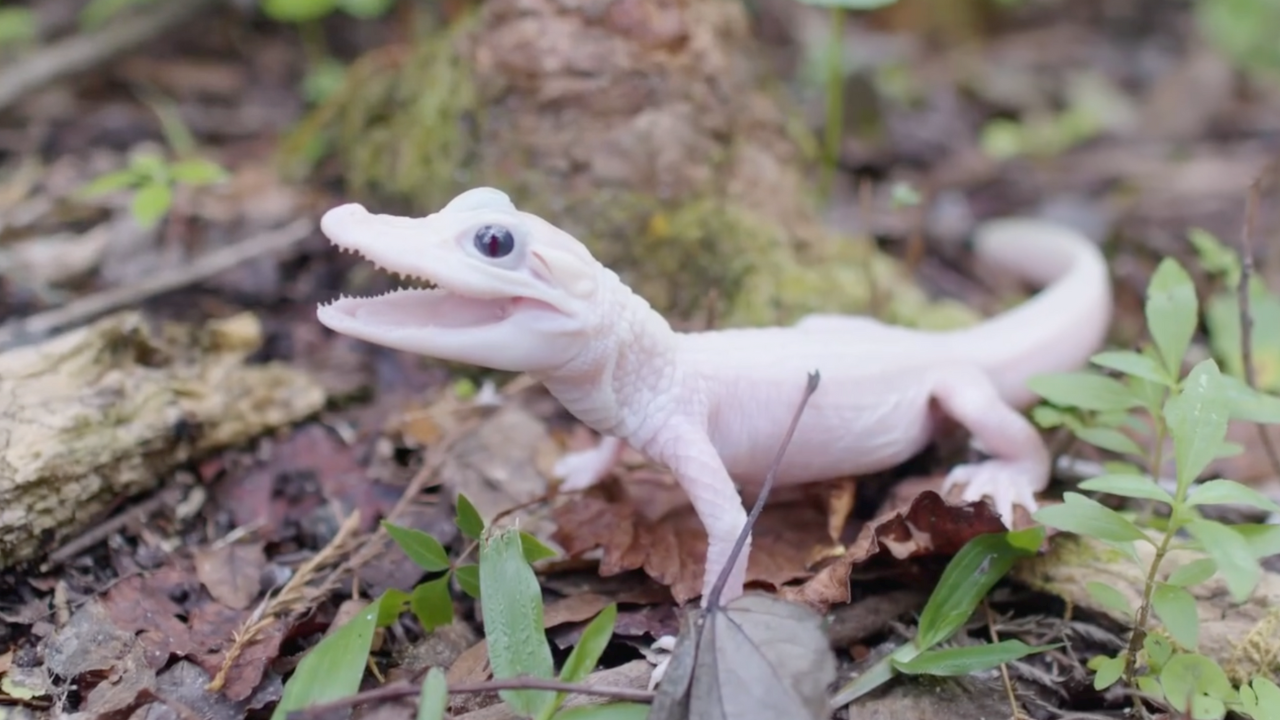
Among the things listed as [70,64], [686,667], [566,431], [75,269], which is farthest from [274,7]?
[686,667]

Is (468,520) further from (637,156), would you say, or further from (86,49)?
(86,49)

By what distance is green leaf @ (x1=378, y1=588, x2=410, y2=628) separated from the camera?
2.71 metres

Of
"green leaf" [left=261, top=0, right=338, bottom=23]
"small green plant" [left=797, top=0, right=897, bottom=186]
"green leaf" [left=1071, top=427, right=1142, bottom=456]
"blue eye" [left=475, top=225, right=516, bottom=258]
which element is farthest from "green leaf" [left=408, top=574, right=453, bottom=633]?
"green leaf" [left=261, top=0, right=338, bottom=23]

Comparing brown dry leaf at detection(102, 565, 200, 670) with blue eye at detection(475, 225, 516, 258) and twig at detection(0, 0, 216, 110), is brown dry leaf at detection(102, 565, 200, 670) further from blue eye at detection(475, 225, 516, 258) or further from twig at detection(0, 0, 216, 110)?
twig at detection(0, 0, 216, 110)

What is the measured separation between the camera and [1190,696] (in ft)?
8.40

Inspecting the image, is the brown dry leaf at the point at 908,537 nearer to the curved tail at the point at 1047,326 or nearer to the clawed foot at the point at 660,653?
the clawed foot at the point at 660,653

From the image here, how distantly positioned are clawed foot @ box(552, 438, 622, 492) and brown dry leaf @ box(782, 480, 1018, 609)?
94cm

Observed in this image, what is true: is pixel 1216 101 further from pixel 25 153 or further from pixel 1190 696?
pixel 25 153

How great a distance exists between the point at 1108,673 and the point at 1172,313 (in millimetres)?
1110

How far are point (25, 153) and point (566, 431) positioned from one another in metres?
3.88

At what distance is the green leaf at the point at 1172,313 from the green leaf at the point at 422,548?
2197 millimetres

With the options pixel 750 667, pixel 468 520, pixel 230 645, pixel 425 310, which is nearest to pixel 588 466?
pixel 468 520

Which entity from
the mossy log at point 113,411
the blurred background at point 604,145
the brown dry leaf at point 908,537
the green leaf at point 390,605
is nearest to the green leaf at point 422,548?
the green leaf at point 390,605

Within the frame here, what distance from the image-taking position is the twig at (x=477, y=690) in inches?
88.8
